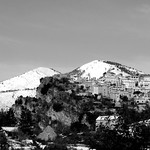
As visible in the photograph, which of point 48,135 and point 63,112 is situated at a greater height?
point 63,112

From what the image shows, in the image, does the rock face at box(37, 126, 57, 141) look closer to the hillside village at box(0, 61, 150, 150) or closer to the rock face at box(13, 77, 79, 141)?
the hillside village at box(0, 61, 150, 150)

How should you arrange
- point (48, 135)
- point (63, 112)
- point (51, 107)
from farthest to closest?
point (51, 107) < point (63, 112) < point (48, 135)

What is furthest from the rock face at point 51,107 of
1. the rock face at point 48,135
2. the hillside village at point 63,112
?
the rock face at point 48,135

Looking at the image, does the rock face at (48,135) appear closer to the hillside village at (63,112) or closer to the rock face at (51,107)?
the hillside village at (63,112)

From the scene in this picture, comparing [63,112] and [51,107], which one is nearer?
[63,112]

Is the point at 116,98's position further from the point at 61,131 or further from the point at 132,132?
the point at 132,132

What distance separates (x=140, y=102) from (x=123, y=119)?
111381 millimetres

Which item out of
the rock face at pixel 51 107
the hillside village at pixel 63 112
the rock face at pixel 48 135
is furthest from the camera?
the rock face at pixel 51 107

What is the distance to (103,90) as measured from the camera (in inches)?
5851

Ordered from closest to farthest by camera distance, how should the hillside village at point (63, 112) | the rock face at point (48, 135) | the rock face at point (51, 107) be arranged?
1. the rock face at point (48, 135)
2. the hillside village at point (63, 112)
3. the rock face at point (51, 107)

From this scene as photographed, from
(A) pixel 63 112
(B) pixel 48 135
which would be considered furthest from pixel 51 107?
(B) pixel 48 135

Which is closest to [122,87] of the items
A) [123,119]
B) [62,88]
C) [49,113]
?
[62,88]

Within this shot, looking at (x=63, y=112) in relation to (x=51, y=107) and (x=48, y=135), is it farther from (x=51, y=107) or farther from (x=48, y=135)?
(x=48, y=135)

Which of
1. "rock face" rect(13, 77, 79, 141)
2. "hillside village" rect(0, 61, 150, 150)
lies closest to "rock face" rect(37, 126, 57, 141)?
"hillside village" rect(0, 61, 150, 150)
